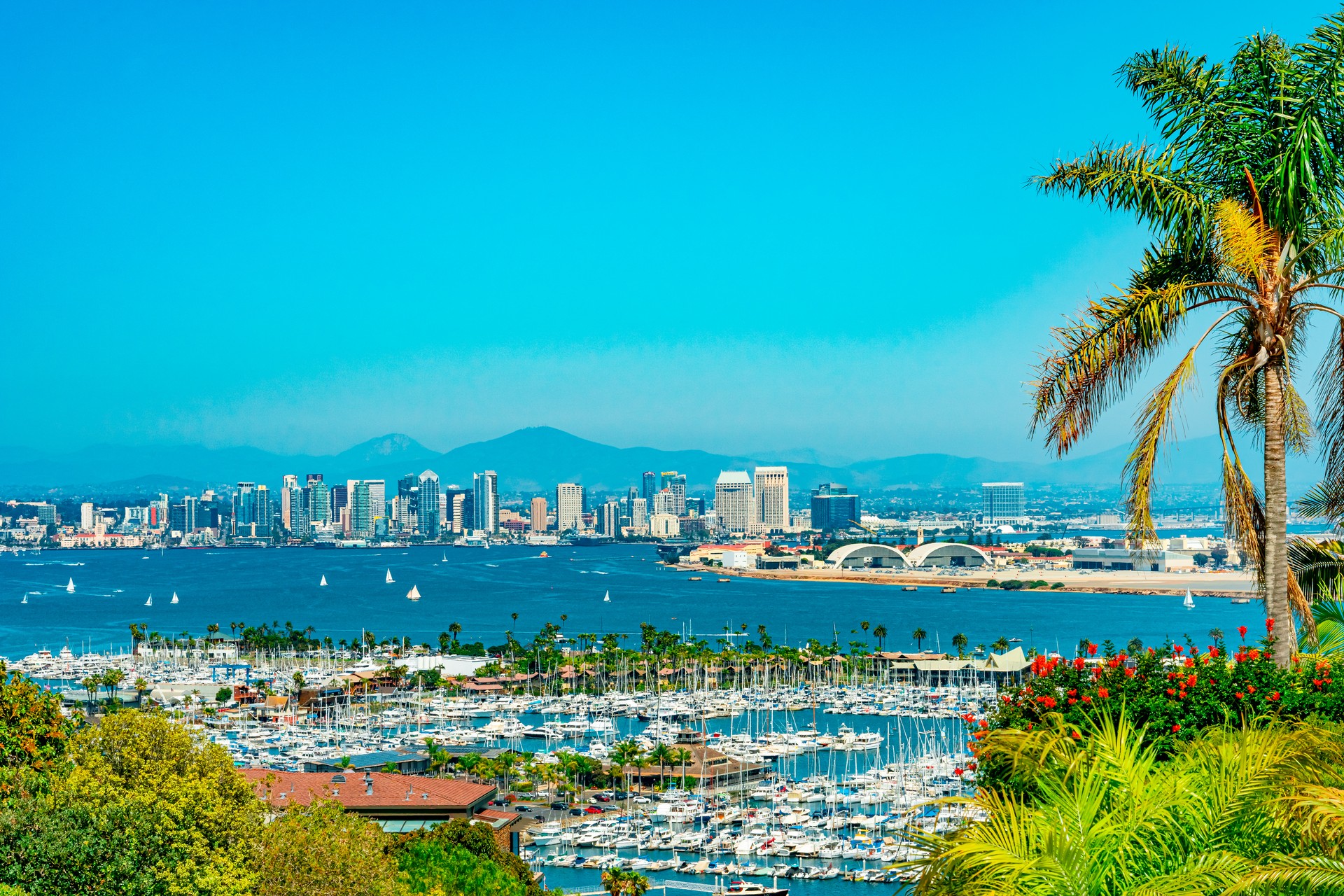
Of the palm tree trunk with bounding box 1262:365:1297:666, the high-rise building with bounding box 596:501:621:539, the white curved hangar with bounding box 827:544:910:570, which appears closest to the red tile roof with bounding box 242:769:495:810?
the palm tree trunk with bounding box 1262:365:1297:666

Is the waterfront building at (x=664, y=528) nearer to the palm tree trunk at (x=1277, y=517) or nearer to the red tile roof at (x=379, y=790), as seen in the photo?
the red tile roof at (x=379, y=790)

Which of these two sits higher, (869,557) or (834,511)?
(834,511)

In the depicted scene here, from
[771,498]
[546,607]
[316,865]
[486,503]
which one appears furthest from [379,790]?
[486,503]

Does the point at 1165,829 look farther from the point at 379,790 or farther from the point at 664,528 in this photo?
the point at 664,528

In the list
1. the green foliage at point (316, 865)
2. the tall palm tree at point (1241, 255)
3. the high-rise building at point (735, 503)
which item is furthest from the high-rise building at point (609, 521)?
the tall palm tree at point (1241, 255)

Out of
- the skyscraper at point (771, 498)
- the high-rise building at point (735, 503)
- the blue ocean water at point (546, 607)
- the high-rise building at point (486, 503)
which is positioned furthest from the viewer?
the high-rise building at point (486, 503)

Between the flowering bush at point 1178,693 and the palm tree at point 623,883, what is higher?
the flowering bush at point 1178,693
